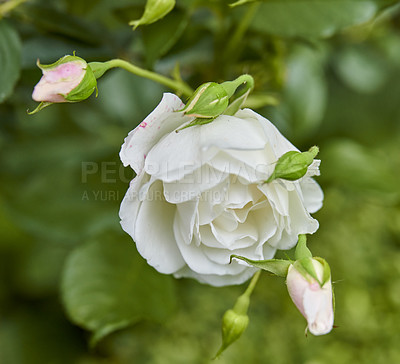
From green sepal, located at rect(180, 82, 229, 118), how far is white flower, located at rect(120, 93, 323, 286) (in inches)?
0.4

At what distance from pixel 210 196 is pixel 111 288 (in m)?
0.24

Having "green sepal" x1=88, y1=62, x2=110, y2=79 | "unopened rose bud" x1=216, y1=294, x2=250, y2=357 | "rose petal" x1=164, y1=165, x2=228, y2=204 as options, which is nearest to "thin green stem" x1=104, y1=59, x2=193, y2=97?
"green sepal" x1=88, y1=62, x2=110, y2=79

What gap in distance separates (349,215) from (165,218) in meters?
0.66

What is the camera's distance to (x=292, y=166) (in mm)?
331

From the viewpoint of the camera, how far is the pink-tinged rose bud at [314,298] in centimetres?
31

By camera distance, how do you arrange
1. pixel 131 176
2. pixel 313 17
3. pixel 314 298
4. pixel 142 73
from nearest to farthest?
pixel 314 298
pixel 142 73
pixel 313 17
pixel 131 176

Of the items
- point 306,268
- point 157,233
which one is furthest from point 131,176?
point 306,268

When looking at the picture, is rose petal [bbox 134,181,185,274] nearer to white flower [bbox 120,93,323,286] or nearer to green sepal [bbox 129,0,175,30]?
white flower [bbox 120,93,323,286]

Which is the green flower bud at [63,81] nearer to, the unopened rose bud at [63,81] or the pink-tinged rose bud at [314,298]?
the unopened rose bud at [63,81]

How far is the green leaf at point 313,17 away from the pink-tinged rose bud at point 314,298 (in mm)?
305

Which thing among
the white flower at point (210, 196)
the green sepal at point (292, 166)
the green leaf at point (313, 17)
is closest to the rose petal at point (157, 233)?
the white flower at point (210, 196)

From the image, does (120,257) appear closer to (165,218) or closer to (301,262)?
(165,218)

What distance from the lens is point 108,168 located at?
699 mm

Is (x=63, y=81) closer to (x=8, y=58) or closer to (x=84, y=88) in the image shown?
(x=84, y=88)
